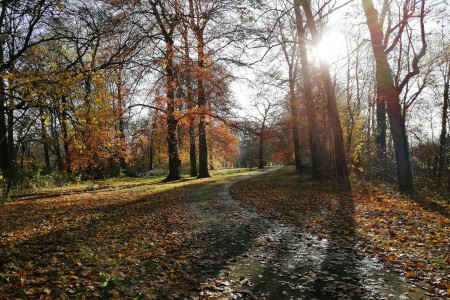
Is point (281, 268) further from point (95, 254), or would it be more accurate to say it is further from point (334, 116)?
point (334, 116)

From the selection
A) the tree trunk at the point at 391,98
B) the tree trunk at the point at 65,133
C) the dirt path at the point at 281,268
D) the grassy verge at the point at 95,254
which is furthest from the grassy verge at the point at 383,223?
the tree trunk at the point at 65,133

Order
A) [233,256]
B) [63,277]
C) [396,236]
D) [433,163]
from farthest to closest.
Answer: [433,163] → [396,236] → [233,256] → [63,277]

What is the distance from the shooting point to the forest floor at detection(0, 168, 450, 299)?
4761 mm

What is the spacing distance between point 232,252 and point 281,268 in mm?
1335

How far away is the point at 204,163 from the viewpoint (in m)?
28.5

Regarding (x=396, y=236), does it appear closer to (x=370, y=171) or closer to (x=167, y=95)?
(x=370, y=171)

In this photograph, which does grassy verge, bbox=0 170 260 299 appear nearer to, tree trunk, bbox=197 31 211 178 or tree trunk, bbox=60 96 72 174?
tree trunk, bbox=60 96 72 174

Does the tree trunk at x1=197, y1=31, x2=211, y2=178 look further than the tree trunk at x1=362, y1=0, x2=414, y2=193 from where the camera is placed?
Yes

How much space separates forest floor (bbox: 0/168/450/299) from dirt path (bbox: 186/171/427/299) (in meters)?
0.02

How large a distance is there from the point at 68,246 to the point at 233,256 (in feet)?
11.6

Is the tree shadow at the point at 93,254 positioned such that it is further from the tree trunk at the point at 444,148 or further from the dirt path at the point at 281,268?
the tree trunk at the point at 444,148

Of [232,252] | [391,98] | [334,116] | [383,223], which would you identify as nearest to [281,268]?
[232,252]

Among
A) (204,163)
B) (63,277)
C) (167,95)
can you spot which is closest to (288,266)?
(63,277)

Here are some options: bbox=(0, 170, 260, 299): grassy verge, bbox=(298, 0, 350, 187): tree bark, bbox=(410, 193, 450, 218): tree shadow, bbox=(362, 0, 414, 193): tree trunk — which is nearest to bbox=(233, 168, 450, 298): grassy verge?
bbox=(410, 193, 450, 218): tree shadow
